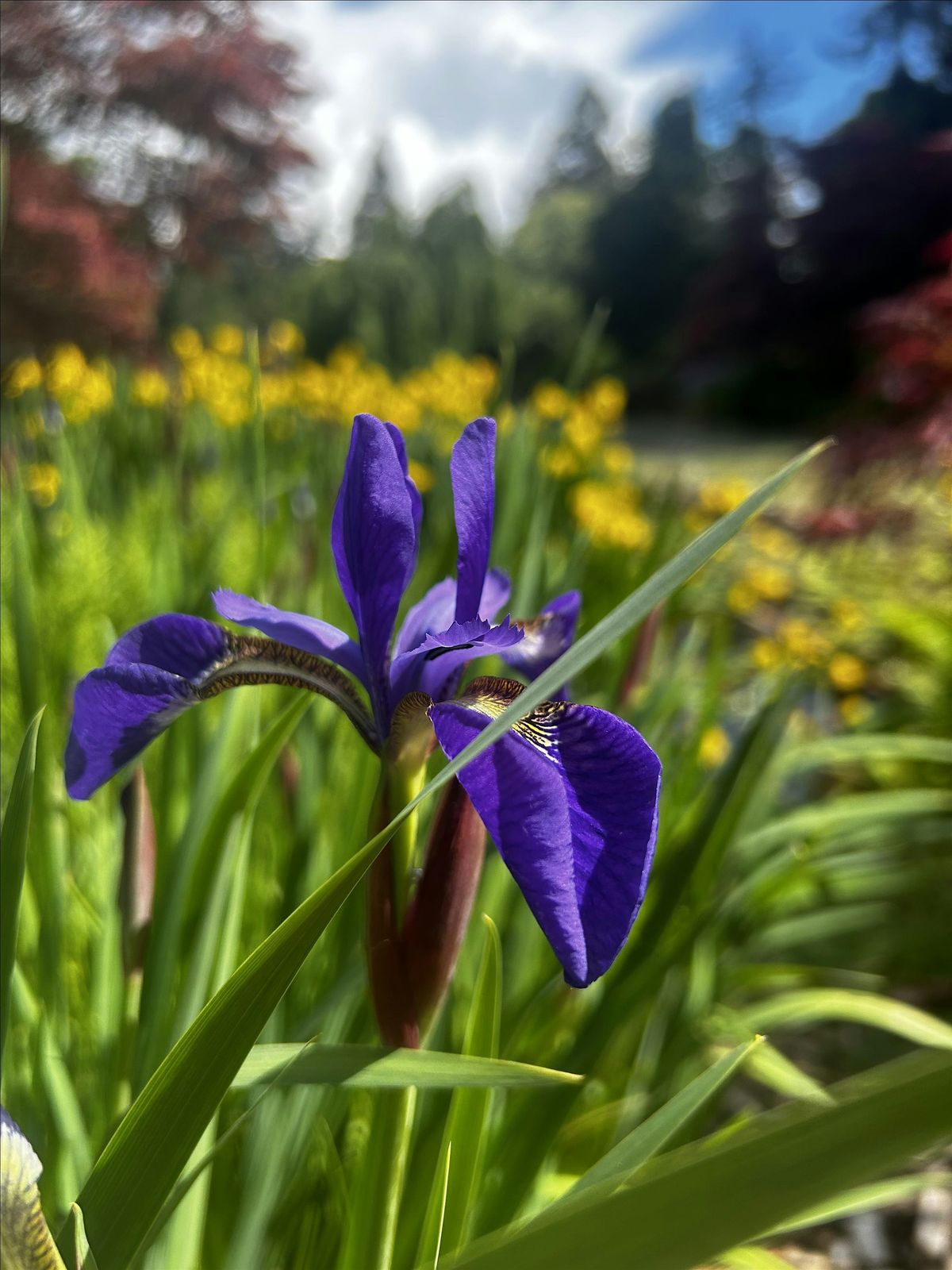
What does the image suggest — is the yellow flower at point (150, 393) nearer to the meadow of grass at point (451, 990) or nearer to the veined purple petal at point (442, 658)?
the meadow of grass at point (451, 990)

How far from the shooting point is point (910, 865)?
1.81m

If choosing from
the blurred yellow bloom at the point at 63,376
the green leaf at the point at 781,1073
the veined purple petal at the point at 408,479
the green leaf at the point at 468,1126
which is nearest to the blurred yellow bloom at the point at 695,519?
the green leaf at the point at 781,1073

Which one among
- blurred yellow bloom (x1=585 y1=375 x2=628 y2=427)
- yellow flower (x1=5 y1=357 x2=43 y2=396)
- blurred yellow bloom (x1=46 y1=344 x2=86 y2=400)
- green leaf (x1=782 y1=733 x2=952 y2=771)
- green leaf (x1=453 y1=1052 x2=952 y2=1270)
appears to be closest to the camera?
green leaf (x1=453 y1=1052 x2=952 y2=1270)

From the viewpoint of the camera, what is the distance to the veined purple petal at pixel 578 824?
0.38 meters

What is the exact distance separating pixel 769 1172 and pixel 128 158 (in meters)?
8.96

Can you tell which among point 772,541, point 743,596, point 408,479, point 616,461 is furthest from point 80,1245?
point 616,461

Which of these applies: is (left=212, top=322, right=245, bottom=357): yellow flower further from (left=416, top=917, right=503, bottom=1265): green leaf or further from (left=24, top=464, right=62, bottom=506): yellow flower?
(left=416, top=917, right=503, bottom=1265): green leaf

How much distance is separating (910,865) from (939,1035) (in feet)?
2.91

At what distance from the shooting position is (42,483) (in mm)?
2262

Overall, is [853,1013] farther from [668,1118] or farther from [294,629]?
[294,629]

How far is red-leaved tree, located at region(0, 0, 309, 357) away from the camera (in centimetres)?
602

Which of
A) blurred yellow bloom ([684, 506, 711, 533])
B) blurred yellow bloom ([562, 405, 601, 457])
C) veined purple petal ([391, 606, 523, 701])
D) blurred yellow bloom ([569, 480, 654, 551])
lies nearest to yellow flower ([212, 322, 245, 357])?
blurred yellow bloom ([562, 405, 601, 457])

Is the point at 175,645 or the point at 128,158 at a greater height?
the point at 128,158

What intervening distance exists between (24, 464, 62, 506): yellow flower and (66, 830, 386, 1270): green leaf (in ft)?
5.31
